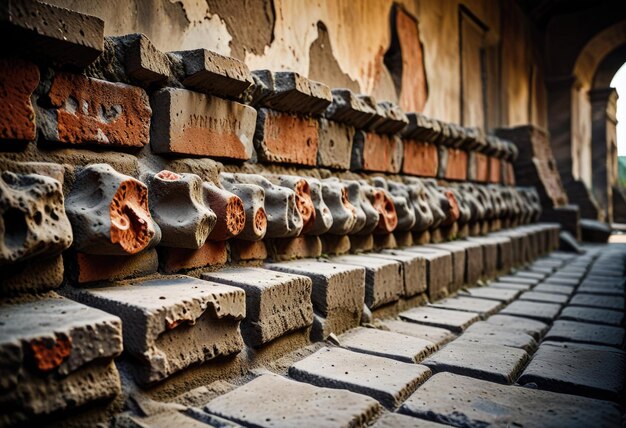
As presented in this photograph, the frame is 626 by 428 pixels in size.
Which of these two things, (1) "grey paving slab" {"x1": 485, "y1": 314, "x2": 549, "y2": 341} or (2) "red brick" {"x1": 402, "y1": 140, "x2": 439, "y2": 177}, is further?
(2) "red brick" {"x1": 402, "y1": 140, "x2": 439, "y2": 177}

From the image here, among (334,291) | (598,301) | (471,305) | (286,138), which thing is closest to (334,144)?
(286,138)

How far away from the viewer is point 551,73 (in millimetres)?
10172

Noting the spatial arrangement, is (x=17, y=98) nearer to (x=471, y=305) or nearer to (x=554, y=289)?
(x=471, y=305)

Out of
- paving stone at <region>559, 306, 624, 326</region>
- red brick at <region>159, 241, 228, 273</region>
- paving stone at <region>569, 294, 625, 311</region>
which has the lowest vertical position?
paving stone at <region>569, 294, 625, 311</region>

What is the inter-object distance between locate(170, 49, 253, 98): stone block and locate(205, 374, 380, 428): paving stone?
0.97m

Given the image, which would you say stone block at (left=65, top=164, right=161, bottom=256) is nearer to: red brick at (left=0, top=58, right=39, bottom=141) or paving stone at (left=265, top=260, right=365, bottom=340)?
Answer: red brick at (left=0, top=58, right=39, bottom=141)

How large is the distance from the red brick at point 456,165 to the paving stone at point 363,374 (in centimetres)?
263

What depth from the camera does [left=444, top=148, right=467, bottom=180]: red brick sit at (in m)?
3.99

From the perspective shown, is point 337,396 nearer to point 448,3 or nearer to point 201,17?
point 201,17

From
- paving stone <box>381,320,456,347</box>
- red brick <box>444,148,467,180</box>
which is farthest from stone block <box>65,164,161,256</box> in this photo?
red brick <box>444,148,467,180</box>

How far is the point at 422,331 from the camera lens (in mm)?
2031

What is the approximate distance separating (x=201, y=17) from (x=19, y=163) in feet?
3.53

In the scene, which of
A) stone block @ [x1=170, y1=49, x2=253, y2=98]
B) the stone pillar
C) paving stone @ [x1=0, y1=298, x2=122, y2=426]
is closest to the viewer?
paving stone @ [x1=0, y1=298, x2=122, y2=426]

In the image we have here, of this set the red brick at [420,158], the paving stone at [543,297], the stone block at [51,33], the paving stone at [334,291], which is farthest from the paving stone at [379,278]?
the stone block at [51,33]
